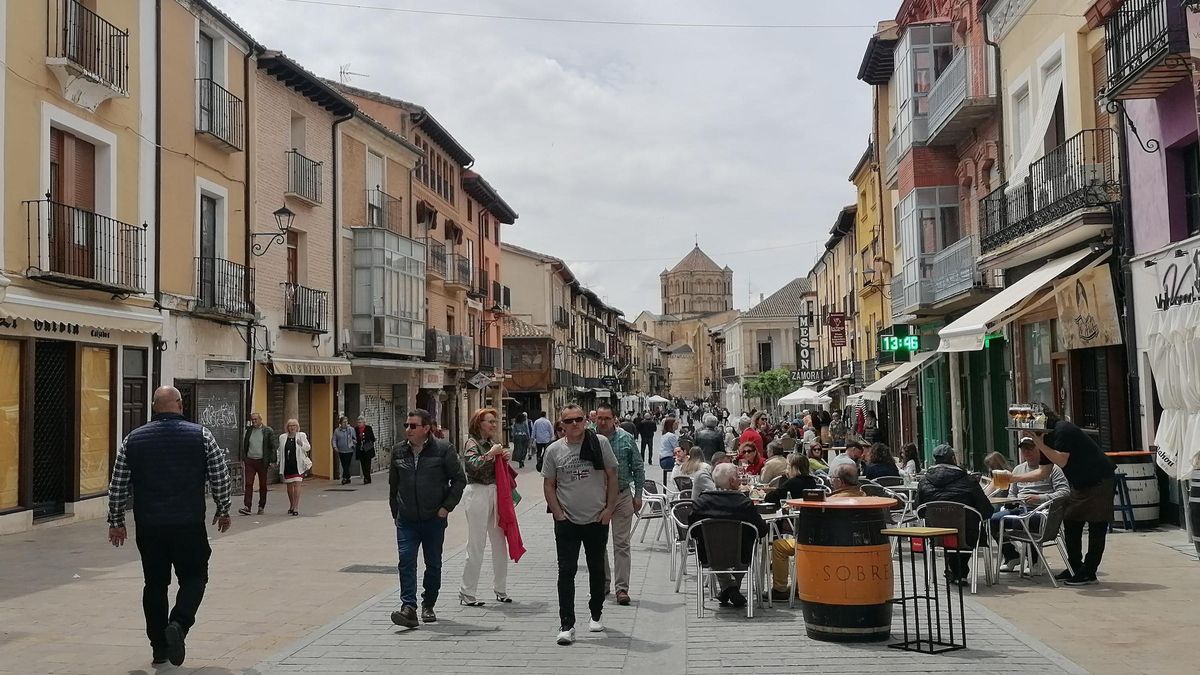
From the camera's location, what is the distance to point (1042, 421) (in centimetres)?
1178

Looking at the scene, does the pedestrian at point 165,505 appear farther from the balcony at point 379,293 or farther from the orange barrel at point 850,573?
the balcony at point 379,293

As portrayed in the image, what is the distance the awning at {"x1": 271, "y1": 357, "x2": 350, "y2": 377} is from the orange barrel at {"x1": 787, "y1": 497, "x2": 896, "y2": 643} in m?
17.2

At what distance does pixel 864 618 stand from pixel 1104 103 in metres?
10.2

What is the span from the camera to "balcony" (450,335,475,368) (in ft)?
120

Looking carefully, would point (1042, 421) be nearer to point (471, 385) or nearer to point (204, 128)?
point (204, 128)

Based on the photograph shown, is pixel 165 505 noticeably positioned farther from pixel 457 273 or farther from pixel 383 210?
pixel 457 273

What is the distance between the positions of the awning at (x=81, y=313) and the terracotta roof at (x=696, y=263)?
153233 millimetres

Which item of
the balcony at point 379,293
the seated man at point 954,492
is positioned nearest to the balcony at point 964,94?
the seated man at point 954,492

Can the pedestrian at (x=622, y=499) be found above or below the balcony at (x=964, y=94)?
below

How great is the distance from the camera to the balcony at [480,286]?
4181 cm

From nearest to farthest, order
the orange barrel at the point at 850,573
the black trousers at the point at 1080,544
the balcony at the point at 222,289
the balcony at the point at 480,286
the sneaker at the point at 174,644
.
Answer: the sneaker at the point at 174,644 → the orange barrel at the point at 850,573 → the black trousers at the point at 1080,544 → the balcony at the point at 222,289 → the balcony at the point at 480,286

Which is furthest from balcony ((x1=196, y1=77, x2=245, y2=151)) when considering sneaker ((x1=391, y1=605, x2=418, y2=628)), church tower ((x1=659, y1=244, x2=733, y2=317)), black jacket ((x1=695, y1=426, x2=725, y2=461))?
church tower ((x1=659, y1=244, x2=733, y2=317))

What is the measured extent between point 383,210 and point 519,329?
26151 millimetres

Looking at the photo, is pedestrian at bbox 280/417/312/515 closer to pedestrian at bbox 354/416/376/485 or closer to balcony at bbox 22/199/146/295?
balcony at bbox 22/199/146/295
